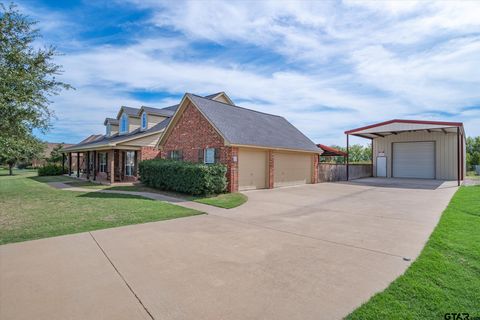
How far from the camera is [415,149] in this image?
22.9m

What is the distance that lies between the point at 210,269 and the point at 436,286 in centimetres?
310

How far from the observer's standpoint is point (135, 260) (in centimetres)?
453

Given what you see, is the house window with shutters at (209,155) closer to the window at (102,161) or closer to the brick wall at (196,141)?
the brick wall at (196,141)

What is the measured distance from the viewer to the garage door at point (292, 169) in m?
16.3

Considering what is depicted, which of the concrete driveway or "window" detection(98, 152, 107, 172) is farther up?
"window" detection(98, 152, 107, 172)

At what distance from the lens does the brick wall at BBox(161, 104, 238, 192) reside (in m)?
13.3

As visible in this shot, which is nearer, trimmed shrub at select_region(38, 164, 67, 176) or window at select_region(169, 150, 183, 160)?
window at select_region(169, 150, 183, 160)

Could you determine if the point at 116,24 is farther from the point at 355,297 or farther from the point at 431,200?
the point at 431,200

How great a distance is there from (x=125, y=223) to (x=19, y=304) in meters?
4.09

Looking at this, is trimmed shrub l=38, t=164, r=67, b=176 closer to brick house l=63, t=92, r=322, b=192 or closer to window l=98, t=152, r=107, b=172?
brick house l=63, t=92, r=322, b=192

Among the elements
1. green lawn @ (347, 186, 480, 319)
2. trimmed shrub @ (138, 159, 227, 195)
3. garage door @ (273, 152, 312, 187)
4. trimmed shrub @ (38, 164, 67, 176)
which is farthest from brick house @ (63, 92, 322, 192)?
green lawn @ (347, 186, 480, 319)

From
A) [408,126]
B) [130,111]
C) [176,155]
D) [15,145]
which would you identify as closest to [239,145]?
[176,155]

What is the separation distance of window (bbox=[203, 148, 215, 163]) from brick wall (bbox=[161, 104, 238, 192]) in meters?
0.22

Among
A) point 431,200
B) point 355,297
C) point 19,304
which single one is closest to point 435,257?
point 355,297
